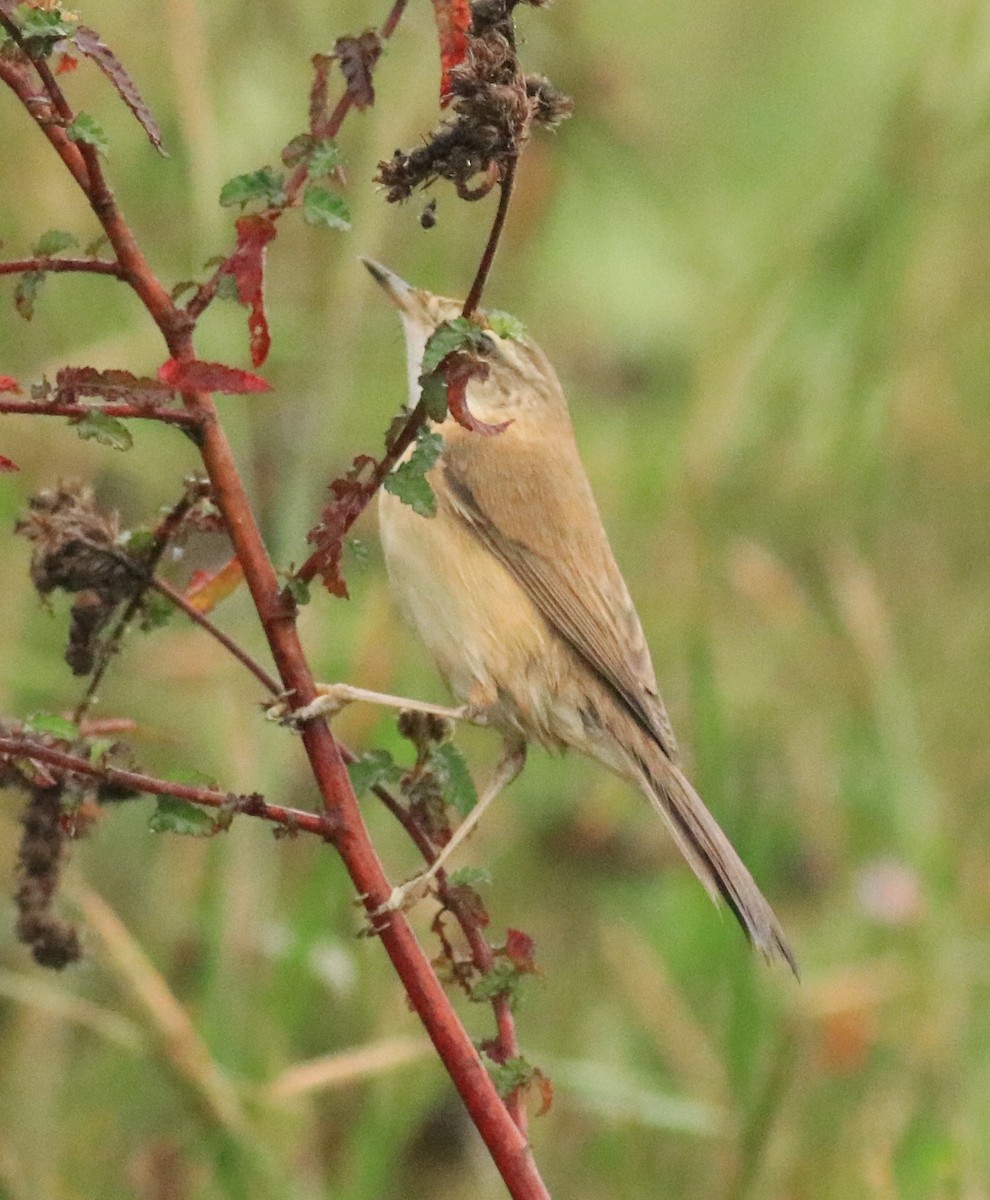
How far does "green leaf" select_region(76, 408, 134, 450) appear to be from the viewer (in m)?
1.81

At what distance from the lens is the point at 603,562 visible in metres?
3.63

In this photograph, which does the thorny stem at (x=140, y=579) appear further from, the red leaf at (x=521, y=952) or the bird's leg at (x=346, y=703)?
the red leaf at (x=521, y=952)

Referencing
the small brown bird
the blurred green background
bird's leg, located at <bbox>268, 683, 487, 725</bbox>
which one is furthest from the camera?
the blurred green background

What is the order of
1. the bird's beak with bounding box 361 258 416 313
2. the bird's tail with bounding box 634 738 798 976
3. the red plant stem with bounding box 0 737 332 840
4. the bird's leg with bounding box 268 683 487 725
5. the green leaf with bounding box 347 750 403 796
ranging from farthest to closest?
the bird's beak with bounding box 361 258 416 313 → the bird's tail with bounding box 634 738 798 976 → the bird's leg with bounding box 268 683 487 725 → the green leaf with bounding box 347 750 403 796 → the red plant stem with bounding box 0 737 332 840

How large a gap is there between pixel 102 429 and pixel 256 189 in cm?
29

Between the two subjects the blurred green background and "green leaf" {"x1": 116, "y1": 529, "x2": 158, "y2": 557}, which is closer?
"green leaf" {"x1": 116, "y1": 529, "x2": 158, "y2": 557}

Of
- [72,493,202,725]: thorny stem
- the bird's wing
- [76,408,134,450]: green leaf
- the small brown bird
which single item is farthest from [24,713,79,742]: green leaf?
the bird's wing

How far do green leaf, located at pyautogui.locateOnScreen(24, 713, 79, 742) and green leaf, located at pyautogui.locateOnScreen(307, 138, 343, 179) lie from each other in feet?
1.93

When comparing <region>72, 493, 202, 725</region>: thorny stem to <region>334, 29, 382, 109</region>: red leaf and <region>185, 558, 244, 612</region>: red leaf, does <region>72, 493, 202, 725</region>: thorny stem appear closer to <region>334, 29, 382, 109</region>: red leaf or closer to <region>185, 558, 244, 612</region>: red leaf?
<region>185, 558, 244, 612</region>: red leaf

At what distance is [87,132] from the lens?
1.73 m

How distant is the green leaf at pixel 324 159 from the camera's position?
1.86 metres

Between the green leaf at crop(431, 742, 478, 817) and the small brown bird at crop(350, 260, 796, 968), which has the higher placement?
the small brown bird at crop(350, 260, 796, 968)

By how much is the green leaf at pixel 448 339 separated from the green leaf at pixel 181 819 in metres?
0.49

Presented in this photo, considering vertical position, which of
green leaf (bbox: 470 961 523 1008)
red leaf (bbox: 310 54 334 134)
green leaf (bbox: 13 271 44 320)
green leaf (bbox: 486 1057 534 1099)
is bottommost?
green leaf (bbox: 486 1057 534 1099)
